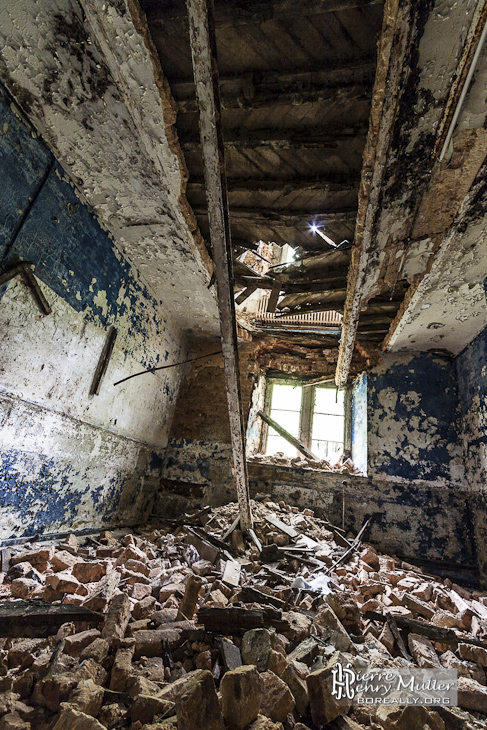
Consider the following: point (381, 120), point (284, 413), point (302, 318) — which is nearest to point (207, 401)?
point (284, 413)

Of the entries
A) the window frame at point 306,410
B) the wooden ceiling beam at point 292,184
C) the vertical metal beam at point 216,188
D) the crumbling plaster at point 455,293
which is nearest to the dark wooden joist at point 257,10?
the vertical metal beam at point 216,188

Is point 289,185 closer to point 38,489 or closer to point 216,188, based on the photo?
point 216,188

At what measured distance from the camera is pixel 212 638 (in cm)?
→ 135

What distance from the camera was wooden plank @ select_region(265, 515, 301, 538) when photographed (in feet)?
9.87

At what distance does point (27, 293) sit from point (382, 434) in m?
4.24

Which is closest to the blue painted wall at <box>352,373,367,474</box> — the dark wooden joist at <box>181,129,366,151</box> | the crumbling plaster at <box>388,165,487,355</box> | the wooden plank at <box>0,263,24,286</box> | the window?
the window

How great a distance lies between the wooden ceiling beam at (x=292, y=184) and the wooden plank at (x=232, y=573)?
2832 millimetres

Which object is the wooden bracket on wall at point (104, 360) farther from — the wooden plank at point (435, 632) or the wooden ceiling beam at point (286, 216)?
the wooden plank at point (435, 632)

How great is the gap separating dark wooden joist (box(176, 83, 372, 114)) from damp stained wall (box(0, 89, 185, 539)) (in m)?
1.20

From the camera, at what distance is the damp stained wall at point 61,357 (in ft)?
6.77

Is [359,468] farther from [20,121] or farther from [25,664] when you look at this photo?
[20,121]

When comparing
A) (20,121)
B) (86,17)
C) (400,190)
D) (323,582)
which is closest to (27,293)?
(20,121)

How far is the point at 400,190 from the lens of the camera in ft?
6.72

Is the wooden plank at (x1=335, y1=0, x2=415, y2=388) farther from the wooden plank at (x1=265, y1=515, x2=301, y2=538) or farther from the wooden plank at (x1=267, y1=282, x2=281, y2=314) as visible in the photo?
the wooden plank at (x1=265, y1=515, x2=301, y2=538)
